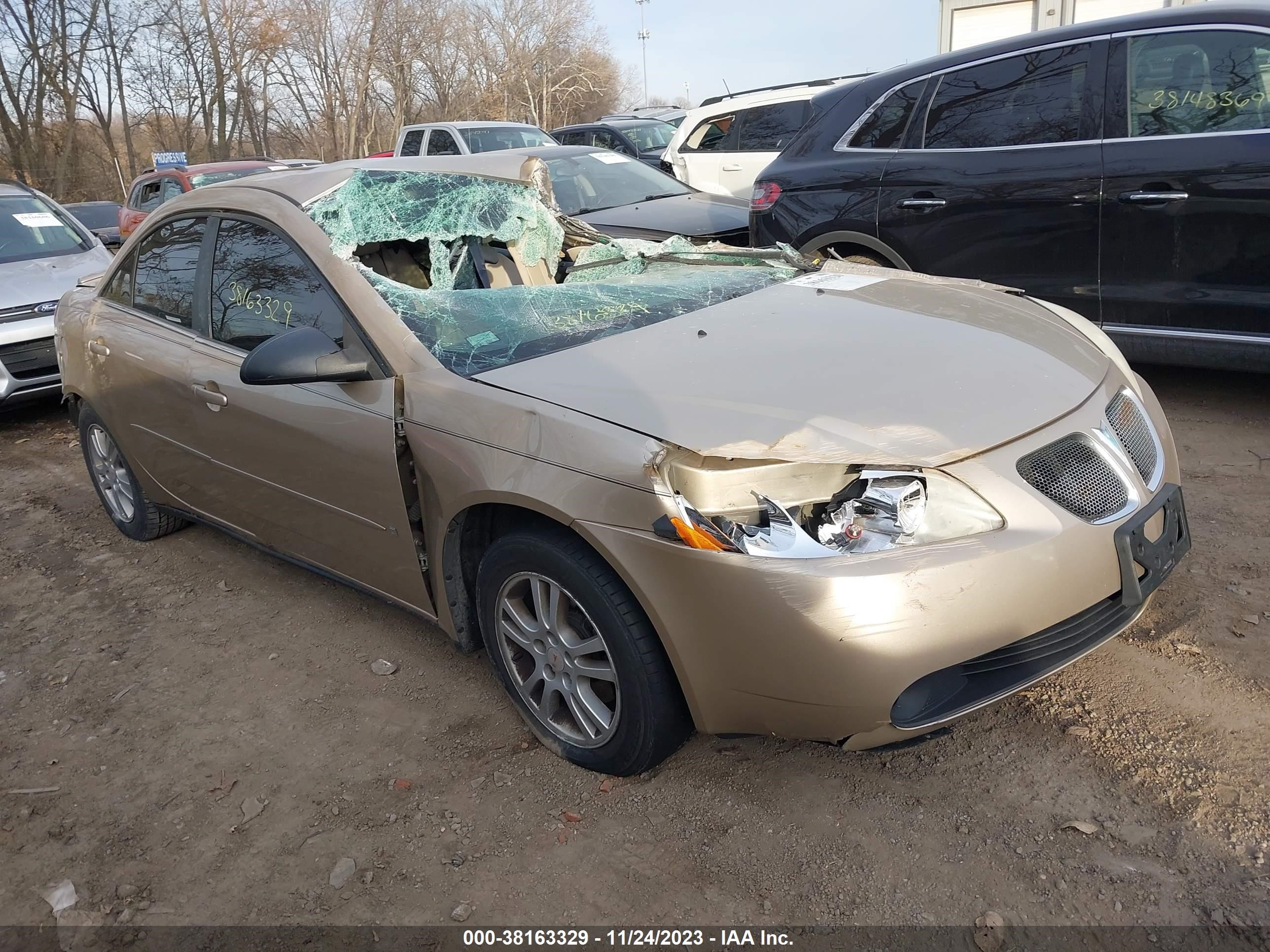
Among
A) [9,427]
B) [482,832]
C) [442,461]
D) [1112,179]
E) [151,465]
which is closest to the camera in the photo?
[482,832]

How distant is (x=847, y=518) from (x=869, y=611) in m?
0.23

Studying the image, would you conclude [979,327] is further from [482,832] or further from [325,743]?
[325,743]

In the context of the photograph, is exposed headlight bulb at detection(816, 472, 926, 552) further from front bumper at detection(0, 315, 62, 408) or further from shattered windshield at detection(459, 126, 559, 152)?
shattered windshield at detection(459, 126, 559, 152)

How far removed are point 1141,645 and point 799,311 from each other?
4.79ft

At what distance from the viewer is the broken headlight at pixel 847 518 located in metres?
2.16

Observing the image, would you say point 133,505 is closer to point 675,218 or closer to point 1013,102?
point 675,218

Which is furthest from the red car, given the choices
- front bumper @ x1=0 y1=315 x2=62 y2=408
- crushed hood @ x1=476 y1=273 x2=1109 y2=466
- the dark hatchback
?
crushed hood @ x1=476 y1=273 x2=1109 y2=466

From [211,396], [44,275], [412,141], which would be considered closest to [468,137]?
[412,141]

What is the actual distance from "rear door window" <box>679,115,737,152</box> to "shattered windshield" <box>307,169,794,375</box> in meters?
6.60

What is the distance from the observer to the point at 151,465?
417 centimetres

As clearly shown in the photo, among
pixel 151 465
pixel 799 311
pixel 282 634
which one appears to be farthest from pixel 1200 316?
pixel 151 465

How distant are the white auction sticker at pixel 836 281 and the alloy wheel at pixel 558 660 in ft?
5.04

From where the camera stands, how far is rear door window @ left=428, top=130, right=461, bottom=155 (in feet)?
40.9

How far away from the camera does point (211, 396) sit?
351cm
